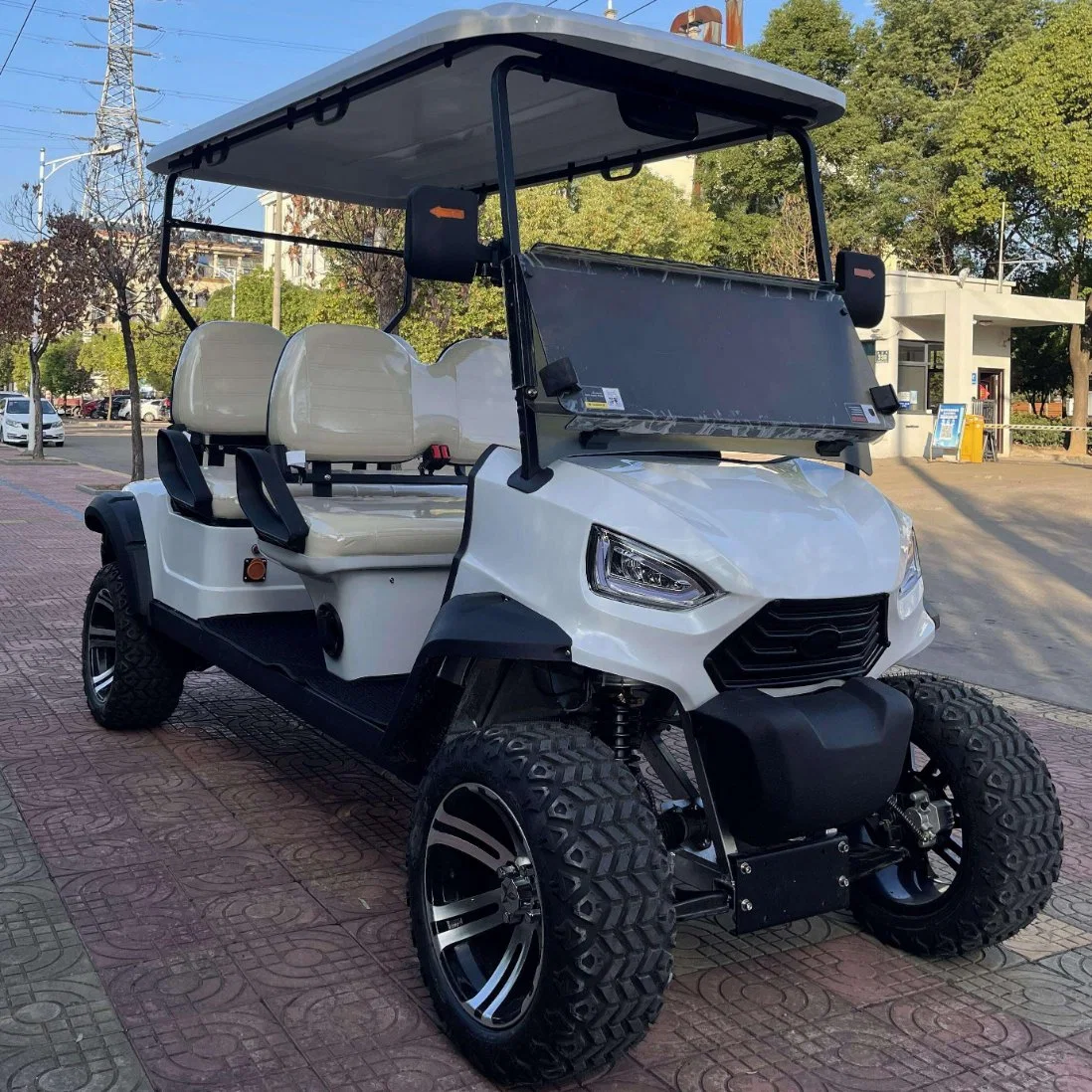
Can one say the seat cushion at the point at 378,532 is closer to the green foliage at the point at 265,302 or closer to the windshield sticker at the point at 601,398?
the windshield sticker at the point at 601,398

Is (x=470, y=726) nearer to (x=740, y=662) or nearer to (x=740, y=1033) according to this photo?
(x=740, y=662)

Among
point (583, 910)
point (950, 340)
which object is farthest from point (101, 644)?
point (950, 340)

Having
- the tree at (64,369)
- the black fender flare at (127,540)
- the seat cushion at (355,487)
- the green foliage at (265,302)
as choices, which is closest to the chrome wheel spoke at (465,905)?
the seat cushion at (355,487)

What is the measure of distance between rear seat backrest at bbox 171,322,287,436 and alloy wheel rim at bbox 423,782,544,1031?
10.6 ft

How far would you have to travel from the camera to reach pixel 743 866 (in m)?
2.91

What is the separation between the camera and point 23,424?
37.3 metres

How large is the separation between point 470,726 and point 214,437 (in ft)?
10.1

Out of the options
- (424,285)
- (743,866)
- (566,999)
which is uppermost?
(424,285)

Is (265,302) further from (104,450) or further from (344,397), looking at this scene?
(344,397)

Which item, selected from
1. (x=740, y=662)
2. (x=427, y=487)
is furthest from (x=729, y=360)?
(x=427, y=487)

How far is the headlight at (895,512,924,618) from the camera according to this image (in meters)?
3.23

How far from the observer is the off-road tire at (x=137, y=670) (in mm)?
5520

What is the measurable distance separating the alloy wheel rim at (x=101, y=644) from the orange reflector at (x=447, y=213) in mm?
3212

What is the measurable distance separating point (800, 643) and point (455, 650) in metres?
0.82
